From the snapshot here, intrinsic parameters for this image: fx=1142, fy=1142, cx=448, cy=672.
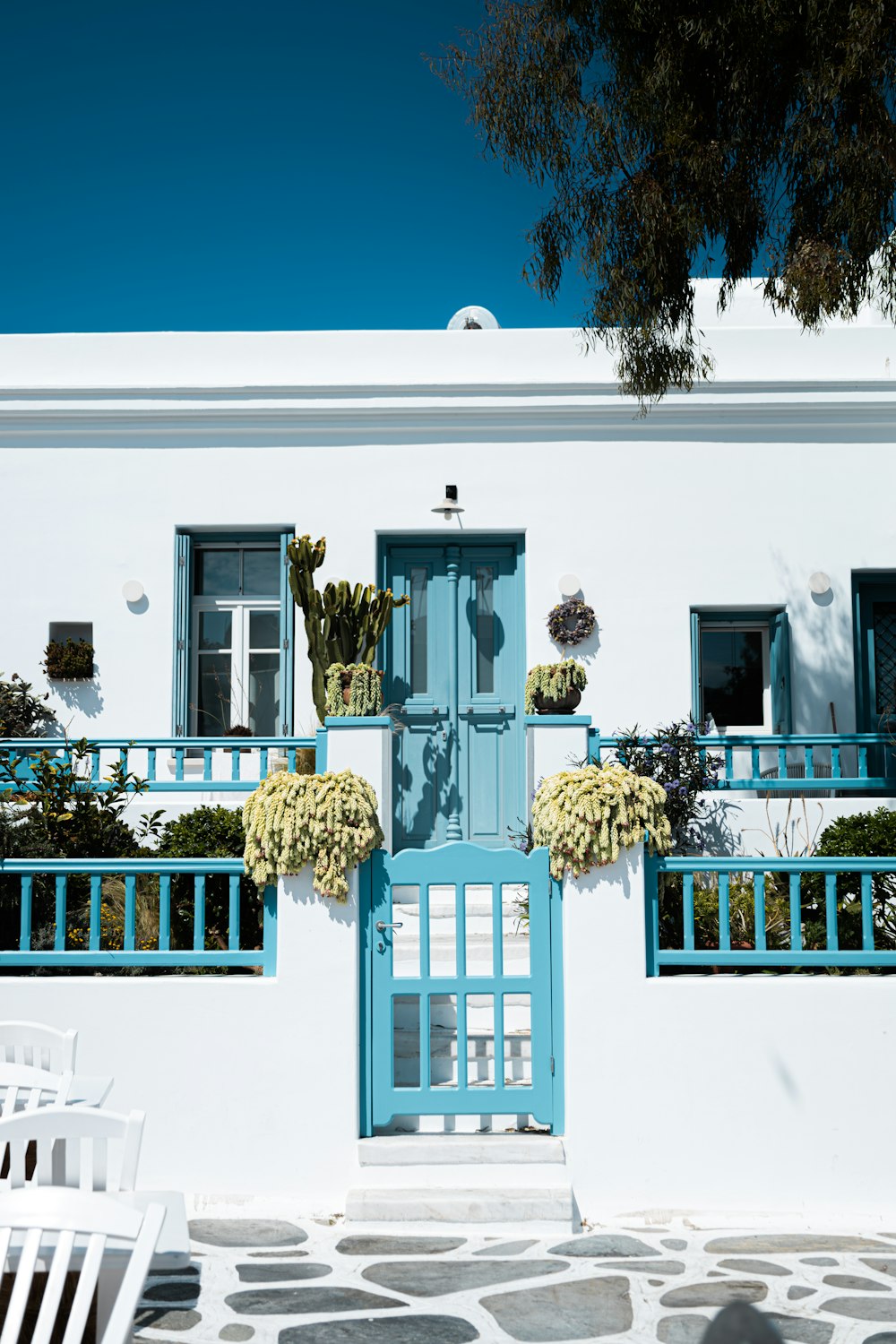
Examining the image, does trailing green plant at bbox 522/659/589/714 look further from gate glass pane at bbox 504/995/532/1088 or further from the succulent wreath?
gate glass pane at bbox 504/995/532/1088

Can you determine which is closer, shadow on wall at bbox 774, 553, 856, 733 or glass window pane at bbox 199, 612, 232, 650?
shadow on wall at bbox 774, 553, 856, 733

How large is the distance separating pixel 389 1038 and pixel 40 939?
1.99 meters

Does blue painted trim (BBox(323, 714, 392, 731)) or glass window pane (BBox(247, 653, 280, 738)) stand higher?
glass window pane (BBox(247, 653, 280, 738))

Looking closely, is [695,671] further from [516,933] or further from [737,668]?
[516,933]

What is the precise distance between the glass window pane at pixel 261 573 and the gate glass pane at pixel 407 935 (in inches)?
113

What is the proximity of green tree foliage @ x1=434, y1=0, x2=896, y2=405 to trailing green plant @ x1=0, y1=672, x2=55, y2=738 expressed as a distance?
5.05 m

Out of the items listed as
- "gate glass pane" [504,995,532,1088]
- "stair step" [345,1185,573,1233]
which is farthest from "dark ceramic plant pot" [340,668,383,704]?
"stair step" [345,1185,573,1233]

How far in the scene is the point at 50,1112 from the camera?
3027mm

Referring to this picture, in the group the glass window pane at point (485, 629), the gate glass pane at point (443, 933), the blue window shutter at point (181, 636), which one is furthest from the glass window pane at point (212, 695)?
the gate glass pane at point (443, 933)

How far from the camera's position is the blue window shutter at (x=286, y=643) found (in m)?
9.13

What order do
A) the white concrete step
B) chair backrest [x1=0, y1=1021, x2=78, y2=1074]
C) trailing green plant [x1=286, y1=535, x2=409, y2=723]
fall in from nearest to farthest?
1. chair backrest [x1=0, y1=1021, x2=78, y2=1074]
2. the white concrete step
3. trailing green plant [x1=286, y1=535, x2=409, y2=723]

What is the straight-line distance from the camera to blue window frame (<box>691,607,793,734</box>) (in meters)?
9.19

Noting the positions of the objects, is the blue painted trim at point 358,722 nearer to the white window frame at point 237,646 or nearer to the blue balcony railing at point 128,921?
the blue balcony railing at point 128,921

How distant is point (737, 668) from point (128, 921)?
562 cm
